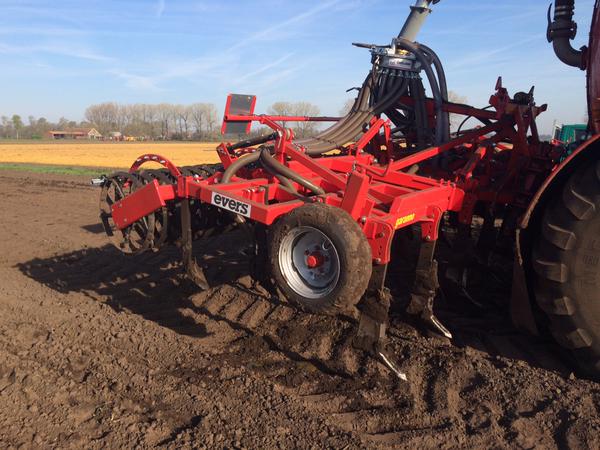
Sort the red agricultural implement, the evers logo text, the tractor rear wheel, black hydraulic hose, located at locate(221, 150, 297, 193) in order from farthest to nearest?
1. black hydraulic hose, located at locate(221, 150, 297, 193)
2. the evers logo text
3. the red agricultural implement
4. the tractor rear wheel

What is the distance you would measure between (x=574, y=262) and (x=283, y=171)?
1869mm

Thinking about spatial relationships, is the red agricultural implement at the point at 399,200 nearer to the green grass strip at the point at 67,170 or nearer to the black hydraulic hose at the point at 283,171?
the black hydraulic hose at the point at 283,171

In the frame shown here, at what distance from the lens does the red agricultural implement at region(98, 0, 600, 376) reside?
267cm

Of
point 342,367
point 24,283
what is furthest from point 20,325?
point 342,367

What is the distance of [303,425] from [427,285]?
1.37m

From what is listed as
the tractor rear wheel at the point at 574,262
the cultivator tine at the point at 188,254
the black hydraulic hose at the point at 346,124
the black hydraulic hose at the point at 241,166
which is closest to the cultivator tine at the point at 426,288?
the tractor rear wheel at the point at 574,262

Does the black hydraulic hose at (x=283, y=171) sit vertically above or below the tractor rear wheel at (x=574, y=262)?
above

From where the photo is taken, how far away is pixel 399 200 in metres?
3.02

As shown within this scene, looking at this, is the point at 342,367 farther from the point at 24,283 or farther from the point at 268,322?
the point at 24,283

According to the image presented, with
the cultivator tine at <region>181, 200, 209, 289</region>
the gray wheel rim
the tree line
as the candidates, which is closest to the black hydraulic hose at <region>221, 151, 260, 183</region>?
the cultivator tine at <region>181, 200, 209, 289</region>

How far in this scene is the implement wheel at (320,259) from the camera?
2697 millimetres

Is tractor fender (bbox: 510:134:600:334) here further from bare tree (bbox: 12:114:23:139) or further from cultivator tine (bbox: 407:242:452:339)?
bare tree (bbox: 12:114:23:139)

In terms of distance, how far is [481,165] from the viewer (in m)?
3.95

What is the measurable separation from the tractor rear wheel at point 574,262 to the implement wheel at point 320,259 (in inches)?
37.9
